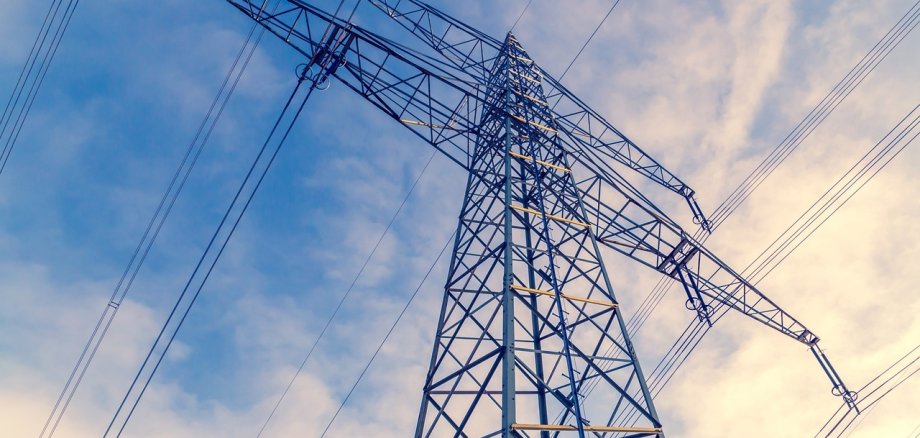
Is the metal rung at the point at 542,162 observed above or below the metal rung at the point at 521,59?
below

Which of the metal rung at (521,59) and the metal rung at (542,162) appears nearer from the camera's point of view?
the metal rung at (542,162)

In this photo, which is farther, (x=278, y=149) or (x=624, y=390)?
(x=278, y=149)

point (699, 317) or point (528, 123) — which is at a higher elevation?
point (528, 123)

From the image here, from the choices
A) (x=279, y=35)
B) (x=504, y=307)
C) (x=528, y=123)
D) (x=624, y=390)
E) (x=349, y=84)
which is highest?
(x=279, y=35)

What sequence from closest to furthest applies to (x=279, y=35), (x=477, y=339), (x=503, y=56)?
(x=477, y=339) → (x=279, y=35) → (x=503, y=56)

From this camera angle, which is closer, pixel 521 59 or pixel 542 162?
pixel 542 162

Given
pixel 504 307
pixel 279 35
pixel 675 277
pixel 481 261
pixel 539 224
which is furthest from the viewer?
pixel 675 277

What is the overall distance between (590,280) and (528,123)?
14.3ft

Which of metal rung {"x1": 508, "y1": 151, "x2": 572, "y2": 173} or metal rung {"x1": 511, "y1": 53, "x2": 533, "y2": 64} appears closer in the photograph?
metal rung {"x1": 508, "y1": 151, "x2": 572, "y2": 173}

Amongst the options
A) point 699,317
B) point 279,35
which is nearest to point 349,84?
point 279,35

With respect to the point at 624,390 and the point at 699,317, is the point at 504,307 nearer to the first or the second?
the point at 624,390

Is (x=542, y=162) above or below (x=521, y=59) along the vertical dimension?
below

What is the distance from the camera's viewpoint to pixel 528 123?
11430mm

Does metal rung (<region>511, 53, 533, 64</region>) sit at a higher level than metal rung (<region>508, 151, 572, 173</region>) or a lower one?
higher
